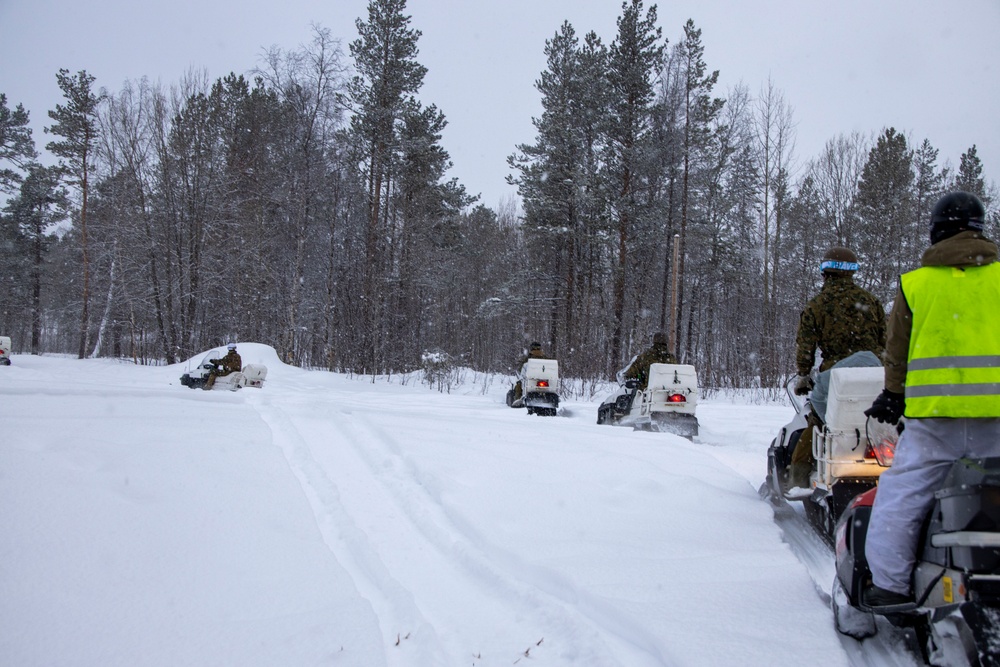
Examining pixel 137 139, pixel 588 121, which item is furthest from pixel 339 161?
pixel 588 121

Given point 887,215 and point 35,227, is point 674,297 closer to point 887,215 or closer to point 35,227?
point 887,215

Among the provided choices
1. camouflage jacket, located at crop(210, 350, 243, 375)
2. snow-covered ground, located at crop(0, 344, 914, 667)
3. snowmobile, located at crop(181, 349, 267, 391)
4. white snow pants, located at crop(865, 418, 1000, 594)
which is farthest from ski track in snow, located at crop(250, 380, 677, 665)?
camouflage jacket, located at crop(210, 350, 243, 375)

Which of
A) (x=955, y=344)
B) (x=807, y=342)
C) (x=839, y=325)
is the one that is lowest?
(x=955, y=344)

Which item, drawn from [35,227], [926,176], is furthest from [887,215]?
[35,227]

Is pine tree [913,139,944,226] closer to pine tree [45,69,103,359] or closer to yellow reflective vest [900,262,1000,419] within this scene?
yellow reflective vest [900,262,1000,419]

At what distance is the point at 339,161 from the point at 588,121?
11.2 m

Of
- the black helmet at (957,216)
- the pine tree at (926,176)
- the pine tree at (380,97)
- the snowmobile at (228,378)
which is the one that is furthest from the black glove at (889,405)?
the pine tree at (926,176)

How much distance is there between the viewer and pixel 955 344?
2156 millimetres

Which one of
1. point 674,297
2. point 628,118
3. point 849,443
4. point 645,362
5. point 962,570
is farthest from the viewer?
point 628,118

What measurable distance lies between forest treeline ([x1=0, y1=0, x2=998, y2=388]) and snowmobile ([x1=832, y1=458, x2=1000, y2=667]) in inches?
733

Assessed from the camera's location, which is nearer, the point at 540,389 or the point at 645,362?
the point at 645,362

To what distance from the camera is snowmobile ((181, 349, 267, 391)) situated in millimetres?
14422

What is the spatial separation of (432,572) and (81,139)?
3280 cm

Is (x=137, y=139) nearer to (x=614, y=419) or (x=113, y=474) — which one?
(x=614, y=419)
